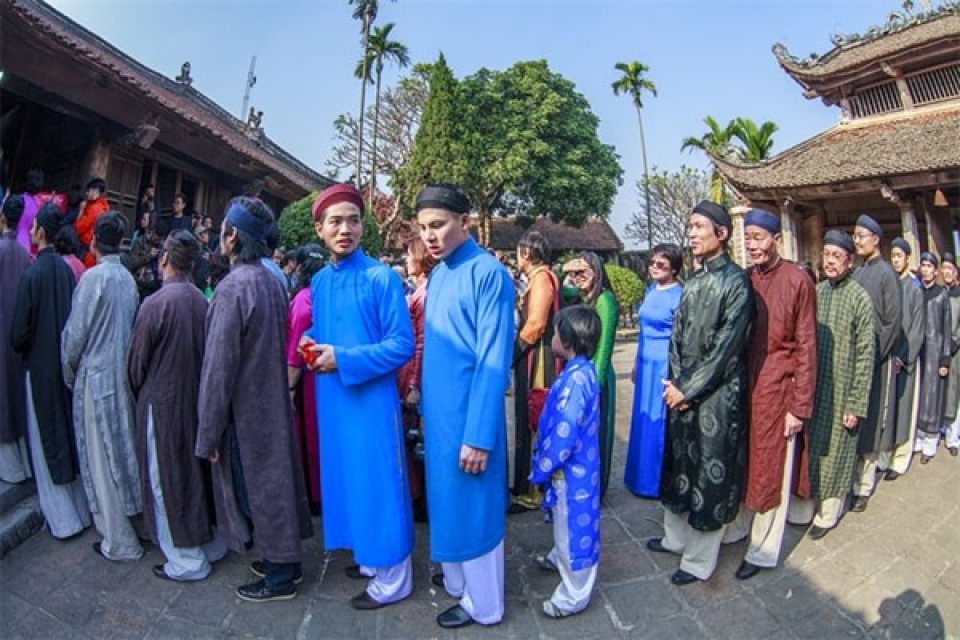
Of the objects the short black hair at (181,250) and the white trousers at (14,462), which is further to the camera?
the white trousers at (14,462)

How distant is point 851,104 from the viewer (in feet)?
50.9

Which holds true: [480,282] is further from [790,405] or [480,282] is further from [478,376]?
[790,405]

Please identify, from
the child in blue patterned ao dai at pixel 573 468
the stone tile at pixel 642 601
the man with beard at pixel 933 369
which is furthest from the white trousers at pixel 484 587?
the man with beard at pixel 933 369

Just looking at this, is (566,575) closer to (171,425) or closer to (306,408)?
(306,408)

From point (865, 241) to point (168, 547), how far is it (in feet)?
15.9

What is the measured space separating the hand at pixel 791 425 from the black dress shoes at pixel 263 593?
2.62 metres

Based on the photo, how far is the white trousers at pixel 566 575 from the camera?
8.52 feet

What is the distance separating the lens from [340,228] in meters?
2.68

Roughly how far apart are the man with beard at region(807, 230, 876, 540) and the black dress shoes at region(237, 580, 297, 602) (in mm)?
3072

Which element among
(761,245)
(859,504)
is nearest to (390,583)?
(761,245)

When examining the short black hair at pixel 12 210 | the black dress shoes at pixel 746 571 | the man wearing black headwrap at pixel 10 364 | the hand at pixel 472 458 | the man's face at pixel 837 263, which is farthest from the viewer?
the man's face at pixel 837 263

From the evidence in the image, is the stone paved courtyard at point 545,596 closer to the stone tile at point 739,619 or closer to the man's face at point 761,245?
the stone tile at point 739,619

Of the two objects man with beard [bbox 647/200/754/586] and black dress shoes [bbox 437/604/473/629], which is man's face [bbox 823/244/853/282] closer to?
man with beard [bbox 647/200/754/586]

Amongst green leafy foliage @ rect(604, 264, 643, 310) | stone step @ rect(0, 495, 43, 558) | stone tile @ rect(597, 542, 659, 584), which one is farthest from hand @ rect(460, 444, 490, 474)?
green leafy foliage @ rect(604, 264, 643, 310)
